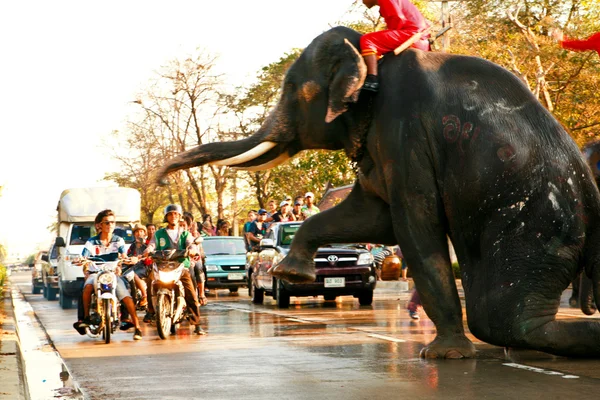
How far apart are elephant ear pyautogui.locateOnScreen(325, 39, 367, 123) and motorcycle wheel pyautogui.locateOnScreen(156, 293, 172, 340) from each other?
16.7 feet

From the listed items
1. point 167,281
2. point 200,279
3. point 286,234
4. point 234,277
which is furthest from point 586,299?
point 234,277

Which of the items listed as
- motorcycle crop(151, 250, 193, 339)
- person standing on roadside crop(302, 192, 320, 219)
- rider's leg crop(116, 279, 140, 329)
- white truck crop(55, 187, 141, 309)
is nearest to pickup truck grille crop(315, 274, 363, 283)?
person standing on roadside crop(302, 192, 320, 219)

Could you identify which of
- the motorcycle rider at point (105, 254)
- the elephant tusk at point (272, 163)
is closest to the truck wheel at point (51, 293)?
the motorcycle rider at point (105, 254)

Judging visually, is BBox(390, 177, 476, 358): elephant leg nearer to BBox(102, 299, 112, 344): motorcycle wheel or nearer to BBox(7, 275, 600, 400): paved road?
BBox(7, 275, 600, 400): paved road

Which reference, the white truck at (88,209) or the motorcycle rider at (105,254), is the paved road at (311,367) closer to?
the motorcycle rider at (105,254)

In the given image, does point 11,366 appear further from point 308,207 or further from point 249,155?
point 308,207

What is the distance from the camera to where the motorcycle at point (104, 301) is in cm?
1322

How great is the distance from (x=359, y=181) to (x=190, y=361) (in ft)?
7.43

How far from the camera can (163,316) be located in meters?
13.6

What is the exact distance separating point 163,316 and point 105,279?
0.86 meters

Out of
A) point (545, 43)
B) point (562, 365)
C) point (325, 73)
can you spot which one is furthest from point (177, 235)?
point (545, 43)

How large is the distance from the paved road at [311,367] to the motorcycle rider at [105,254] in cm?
30

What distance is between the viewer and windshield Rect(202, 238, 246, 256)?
29.2 m

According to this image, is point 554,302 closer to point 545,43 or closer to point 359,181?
point 359,181
